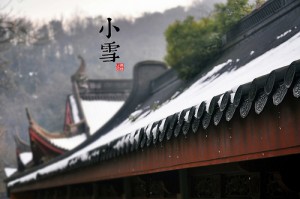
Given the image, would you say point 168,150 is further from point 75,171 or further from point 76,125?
point 76,125

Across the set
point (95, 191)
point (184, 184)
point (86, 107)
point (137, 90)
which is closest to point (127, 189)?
point (95, 191)

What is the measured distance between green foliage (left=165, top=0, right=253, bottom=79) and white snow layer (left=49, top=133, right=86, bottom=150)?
9999mm

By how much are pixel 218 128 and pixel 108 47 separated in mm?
4525

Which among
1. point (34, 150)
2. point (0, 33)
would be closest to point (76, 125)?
point (34, 150)

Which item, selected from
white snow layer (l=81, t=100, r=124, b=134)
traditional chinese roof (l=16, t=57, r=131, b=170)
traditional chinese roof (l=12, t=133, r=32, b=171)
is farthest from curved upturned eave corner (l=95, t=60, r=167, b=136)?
traditional chinese roof (l=12, t=133, r=32, b=171)

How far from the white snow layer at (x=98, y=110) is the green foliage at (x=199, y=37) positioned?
11.7m

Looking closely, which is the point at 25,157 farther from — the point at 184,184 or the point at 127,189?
the point at 184,184

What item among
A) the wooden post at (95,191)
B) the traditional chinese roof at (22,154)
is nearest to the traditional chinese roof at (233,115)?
the wooden post at (95,191)

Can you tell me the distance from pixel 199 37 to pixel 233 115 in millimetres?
4676

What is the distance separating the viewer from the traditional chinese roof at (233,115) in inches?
106

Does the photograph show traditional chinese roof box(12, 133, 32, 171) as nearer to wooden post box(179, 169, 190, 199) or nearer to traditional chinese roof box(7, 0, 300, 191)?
traditional chinese roof box(7, 0, 300, 191)

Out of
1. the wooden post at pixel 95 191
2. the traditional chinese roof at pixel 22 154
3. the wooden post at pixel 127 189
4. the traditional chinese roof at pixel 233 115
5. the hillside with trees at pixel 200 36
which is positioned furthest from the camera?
the traditional chinese roof at pixel 22 154

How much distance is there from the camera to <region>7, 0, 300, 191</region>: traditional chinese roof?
2.70m

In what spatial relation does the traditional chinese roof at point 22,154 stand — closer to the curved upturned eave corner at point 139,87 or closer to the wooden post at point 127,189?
the curved upturned eave corner at point 139,87
